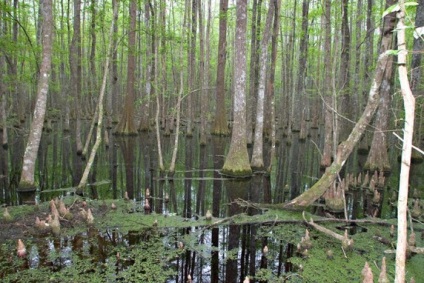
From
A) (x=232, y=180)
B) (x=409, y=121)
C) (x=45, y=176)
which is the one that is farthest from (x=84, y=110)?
(x=409, y=121)

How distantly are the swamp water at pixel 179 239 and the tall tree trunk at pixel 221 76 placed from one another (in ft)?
27.9

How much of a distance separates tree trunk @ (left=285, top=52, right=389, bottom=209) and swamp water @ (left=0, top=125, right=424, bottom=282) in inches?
15.7

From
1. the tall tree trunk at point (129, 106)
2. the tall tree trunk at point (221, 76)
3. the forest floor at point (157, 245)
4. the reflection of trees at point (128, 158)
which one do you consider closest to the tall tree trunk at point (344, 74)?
the forest floor at point (157, 245)

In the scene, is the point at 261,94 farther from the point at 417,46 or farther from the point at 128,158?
the point at 128,158

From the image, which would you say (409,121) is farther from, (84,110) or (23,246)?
(84,110)

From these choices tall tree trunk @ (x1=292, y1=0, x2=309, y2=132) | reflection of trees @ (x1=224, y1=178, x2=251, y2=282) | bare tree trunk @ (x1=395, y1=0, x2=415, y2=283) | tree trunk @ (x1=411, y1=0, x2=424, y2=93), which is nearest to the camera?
bare tree trunk @ (x1=395, y1=0, x2=415, y2=283)

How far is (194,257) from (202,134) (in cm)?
1078

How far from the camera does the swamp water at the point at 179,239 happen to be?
Answer: 12.5ft

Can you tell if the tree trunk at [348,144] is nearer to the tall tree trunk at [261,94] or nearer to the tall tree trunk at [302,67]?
the tall tree trunk at [261,94]

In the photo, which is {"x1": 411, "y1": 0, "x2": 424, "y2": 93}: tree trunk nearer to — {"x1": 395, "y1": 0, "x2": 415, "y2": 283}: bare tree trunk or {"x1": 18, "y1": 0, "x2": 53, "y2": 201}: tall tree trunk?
{"x1": 395, "y1": 0, "x2": 415, "y2": 283}: bare tree trunk

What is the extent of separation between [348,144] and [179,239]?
336 cm

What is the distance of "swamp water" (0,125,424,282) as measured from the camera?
12.5 feet

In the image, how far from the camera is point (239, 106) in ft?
29.0

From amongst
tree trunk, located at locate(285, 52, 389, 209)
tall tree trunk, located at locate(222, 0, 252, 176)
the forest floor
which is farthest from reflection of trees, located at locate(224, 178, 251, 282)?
tree trunk, located at locate(285, 52, 389, 209)
